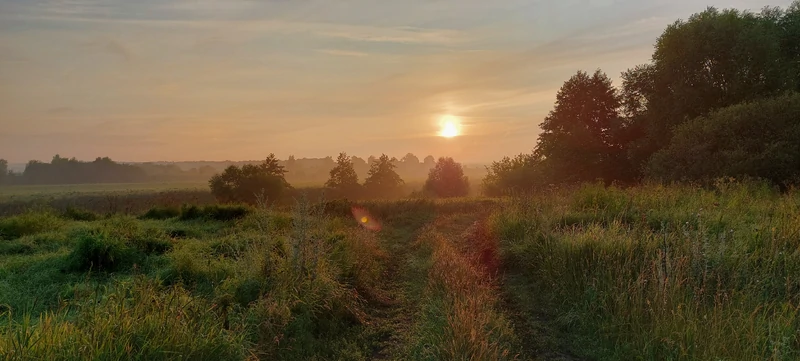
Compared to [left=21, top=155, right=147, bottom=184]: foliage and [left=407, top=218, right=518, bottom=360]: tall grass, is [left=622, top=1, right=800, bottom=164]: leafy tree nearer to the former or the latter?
[left=407, top=218, right=518, bottom=360]: tall grass

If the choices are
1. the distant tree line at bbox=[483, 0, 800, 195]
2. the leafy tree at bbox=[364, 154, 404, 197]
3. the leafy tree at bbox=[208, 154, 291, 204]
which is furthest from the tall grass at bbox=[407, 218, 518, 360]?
the leafy tree at bbox=[364, 154, 404, 197]

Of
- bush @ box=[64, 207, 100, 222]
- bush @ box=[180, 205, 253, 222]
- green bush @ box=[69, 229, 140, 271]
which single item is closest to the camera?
green bush @ box=[69, 229, 140, 271]

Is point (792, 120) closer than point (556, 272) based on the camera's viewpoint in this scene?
No

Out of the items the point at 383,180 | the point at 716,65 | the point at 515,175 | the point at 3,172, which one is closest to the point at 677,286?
the point at 716,65

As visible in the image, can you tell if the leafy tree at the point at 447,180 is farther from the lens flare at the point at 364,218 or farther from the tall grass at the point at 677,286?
the tall grass at the point at 677,286

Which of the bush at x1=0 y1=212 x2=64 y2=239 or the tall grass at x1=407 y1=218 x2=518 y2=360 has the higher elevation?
the bush at x1=0 y1=212 x2=64 y2=239

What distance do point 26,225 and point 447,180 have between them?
4888 cm

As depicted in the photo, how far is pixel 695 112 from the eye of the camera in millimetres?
22953

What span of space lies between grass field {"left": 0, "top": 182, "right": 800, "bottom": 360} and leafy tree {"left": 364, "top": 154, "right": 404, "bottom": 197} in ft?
200

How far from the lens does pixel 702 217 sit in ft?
25.8

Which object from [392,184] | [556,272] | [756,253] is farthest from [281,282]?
[392,184]

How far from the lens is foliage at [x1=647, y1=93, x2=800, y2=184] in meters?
15.9

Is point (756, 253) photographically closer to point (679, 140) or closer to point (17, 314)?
point (17, 314)

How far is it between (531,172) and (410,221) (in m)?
25.1
